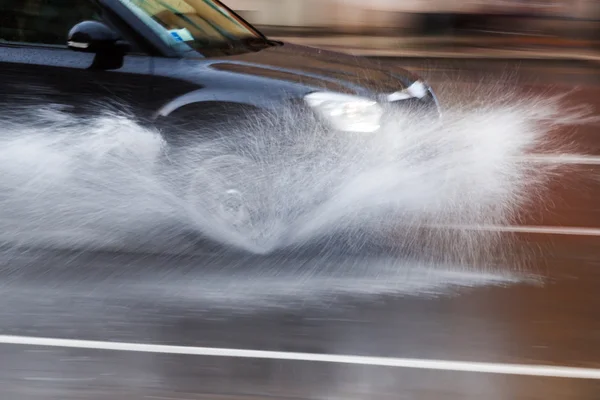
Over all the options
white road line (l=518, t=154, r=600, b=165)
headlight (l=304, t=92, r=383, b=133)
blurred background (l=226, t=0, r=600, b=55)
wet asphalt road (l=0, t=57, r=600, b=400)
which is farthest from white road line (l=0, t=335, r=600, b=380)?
blurred background (l=226, t=0, r=600, b=55)

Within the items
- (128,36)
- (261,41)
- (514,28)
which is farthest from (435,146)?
(514,28)

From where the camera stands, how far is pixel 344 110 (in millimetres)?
6477

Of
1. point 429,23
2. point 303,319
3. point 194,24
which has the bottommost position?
point 303,319

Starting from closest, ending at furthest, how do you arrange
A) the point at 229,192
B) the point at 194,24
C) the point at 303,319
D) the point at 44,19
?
the point at 303,319 → the point at 229,192 → the point at 44,19 → the point at 194,24

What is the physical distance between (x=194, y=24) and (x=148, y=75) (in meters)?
0.81

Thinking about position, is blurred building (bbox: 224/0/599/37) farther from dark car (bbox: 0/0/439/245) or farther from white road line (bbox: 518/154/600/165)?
dark car (bbox: 0/0/439/245)

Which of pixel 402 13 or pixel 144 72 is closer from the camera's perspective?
pixel 144 72

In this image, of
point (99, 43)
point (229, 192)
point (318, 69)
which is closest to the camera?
point (99, 43)

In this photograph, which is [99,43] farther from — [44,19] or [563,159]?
[563,159]

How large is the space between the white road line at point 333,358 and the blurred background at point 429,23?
39.5 feet

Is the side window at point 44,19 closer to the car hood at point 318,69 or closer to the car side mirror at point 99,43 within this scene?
the car side mirror at point 99,43

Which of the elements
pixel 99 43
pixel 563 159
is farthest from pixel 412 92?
pixel 563 159

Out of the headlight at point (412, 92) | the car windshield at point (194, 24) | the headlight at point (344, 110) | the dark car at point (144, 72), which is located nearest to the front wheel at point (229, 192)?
the dark car at point (144, 72)

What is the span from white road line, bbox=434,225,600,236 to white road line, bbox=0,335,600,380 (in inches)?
101
